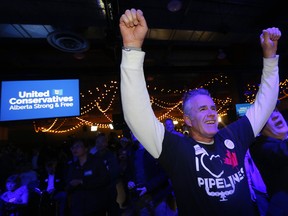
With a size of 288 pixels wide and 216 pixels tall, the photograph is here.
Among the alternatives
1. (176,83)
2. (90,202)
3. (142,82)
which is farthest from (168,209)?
(176,83)

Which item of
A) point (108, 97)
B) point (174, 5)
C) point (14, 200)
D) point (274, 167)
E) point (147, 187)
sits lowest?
point (14, 200)

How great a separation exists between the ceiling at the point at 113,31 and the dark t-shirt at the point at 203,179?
3.09m

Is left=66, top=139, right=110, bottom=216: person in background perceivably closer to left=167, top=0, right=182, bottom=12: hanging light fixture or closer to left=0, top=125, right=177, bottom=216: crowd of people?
left=0, top=125, right=177, bottom=216: crowd of people

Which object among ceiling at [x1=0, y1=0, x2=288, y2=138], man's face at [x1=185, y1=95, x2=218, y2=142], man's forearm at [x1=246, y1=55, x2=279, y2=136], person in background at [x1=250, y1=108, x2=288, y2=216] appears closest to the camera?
man's face at [x1=185, y1=95, x2=218, y2=142]

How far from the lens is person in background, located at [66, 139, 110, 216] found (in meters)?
2.82

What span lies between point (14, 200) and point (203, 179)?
394cm

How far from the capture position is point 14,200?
383 cm

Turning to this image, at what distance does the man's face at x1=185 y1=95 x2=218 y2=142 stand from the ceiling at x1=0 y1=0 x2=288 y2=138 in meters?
2.85

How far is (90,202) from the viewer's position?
9.30ft

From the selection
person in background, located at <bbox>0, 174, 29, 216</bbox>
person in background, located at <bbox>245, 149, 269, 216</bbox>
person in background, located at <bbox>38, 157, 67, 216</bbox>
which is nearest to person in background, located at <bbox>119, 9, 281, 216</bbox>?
person in background, located at <bbox>245, 149, 269, 216</bbox>

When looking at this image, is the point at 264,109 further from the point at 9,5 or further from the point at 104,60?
the point at 104,60

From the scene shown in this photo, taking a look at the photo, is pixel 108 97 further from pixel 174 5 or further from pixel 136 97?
pixel 136 97

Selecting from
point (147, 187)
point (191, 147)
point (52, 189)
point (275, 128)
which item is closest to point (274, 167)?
point (275, 128)

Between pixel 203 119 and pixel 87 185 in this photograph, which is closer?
pixel 203 119
